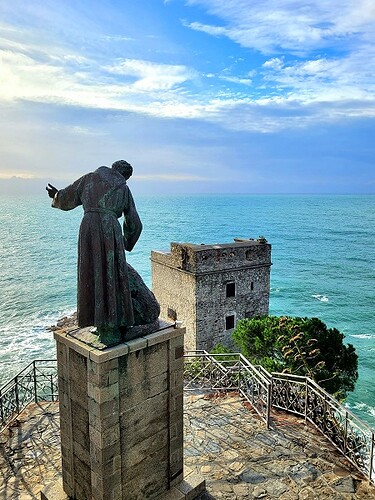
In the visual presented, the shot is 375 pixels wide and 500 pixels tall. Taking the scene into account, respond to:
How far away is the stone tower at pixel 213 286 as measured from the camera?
2439cm

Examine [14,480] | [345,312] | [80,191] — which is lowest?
[345,312]

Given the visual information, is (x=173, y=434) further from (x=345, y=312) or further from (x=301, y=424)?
(x=345, y=312)

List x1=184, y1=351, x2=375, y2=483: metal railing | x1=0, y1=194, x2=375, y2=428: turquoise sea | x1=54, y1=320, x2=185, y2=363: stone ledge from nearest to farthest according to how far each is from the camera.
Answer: x1=54, y1=320, x2=185, y2=363: stone ledge → x1=184, y1=351, x2=375, y2=483: metal railing → x1=0, y1=194, x2=375, y2=428: turquoise sea

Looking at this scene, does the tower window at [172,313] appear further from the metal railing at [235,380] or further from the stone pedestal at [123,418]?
the stone pedestal at [123,418]

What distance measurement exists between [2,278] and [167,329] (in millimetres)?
55906

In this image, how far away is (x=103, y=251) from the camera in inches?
218

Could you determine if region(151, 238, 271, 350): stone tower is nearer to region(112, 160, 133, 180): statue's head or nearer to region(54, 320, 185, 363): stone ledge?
region(54, 320, 185, 363): stone ledge

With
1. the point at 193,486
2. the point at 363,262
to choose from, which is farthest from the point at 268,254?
the point at 363,262

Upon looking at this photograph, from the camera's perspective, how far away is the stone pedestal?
5.53 meters

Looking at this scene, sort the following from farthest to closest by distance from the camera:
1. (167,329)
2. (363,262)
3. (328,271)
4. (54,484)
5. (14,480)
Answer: (363,262), (328,271), (14,480), (54,484), (167,329)

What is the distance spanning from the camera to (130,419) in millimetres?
5832

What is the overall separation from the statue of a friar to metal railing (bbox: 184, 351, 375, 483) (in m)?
4.74

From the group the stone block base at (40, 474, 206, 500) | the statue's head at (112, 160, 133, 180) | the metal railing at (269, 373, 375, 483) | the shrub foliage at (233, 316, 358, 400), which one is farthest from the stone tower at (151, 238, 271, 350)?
the statue's head at (112, 160, 133, 180)

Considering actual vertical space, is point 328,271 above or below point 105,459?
below
